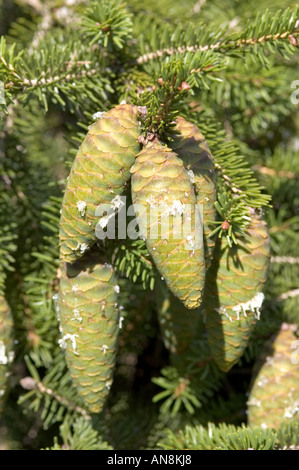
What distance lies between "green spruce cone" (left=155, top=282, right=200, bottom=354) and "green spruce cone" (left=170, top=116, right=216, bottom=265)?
221mm

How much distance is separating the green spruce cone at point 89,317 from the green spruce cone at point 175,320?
0.15 meters

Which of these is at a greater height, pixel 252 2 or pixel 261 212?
pixel 252 2

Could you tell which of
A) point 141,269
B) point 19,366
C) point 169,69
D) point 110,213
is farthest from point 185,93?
point 19,366

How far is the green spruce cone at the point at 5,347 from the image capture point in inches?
29.8

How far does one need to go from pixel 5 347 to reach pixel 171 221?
1.25ft

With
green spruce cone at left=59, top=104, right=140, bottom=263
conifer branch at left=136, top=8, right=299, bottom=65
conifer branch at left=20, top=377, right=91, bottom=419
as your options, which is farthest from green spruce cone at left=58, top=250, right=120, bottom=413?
conifer branch at left=136, top=8, right=299, bottom=65

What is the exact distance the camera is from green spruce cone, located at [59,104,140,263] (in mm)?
572

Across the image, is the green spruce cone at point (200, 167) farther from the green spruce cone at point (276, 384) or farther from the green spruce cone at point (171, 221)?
the green spruce cone at point (276, 384)

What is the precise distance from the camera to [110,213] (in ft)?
1.98

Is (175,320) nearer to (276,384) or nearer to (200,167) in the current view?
(276,384)

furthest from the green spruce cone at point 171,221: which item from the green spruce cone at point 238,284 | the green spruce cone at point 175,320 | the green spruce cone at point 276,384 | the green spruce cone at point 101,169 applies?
the green spruce cone at point 276,384

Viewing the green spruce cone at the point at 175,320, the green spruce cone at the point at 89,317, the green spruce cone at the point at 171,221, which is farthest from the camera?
the green spruce cone at the point at 175,320
